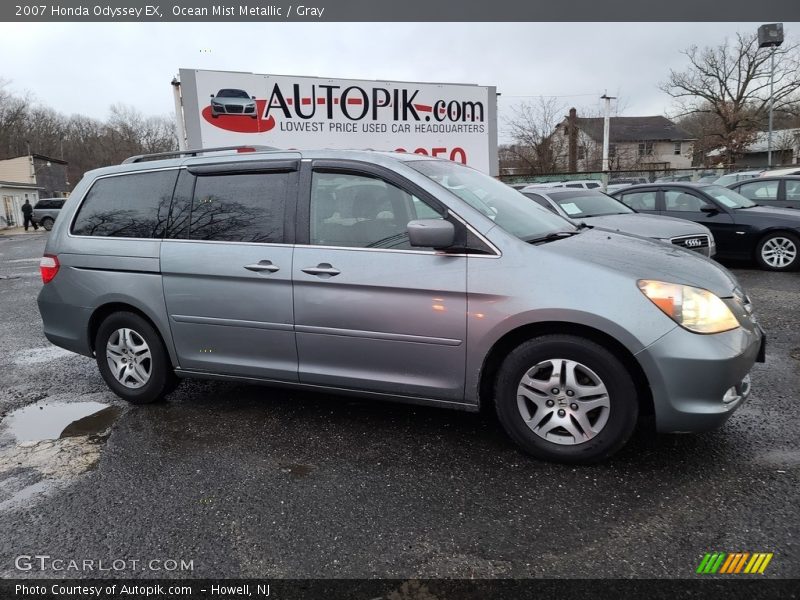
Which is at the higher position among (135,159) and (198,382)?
(135,159)

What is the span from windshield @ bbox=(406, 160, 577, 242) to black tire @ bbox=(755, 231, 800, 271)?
685cm

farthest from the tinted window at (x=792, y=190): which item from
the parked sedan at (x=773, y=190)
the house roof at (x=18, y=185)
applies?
the house roof at (x=18, y=185)

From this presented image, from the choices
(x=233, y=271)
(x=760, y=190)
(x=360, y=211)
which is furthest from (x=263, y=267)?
(x=760, y=190)

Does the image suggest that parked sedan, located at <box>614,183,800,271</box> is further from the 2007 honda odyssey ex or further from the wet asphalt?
the 2007 honda odyssey ex

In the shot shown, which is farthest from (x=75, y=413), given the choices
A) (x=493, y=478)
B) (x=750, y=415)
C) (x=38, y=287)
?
(x=38, y=287)

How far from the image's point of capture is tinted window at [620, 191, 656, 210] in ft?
32.6

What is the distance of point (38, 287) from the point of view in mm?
10305

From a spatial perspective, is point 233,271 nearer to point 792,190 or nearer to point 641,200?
point 641,200

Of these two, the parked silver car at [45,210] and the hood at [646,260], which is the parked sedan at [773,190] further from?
the parked silver car at [45,210]

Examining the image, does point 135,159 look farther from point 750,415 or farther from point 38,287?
point 38,287

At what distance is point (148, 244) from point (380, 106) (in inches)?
212

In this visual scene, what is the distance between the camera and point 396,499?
280cm

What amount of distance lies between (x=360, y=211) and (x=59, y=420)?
274 cm

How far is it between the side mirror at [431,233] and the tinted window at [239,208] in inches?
38.8
